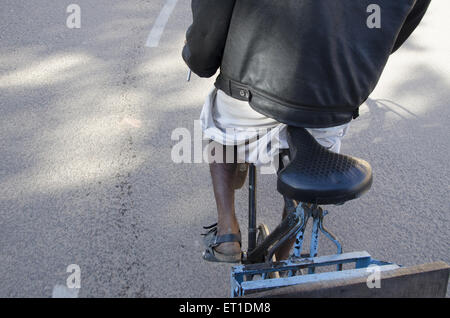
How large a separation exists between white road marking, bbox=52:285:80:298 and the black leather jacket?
1.59 m

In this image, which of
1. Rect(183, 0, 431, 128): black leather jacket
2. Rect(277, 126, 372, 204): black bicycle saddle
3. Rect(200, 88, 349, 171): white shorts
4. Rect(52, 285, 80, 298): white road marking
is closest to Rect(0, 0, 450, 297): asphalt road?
Rect(52, 285, 80, 298): white road marking

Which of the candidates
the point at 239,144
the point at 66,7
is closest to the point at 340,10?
the point at 239,144

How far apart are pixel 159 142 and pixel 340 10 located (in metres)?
2.56

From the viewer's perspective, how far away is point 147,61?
5.10 m

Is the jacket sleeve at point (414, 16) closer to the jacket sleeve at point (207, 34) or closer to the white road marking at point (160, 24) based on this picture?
the jacket sleeve at point (207, 34)

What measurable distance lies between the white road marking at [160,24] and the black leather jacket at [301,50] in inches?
143

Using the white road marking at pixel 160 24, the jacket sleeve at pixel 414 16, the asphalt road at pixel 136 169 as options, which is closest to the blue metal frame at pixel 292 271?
the asphalt road at pixel 136 169

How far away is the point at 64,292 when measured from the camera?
107 inches

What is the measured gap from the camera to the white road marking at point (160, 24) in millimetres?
5473

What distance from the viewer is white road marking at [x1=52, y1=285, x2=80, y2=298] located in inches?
106

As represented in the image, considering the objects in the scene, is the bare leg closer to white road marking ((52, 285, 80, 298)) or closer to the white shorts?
the white shorts

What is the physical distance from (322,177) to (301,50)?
48 centimetres

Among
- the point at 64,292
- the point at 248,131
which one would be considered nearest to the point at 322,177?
the point at 248,131

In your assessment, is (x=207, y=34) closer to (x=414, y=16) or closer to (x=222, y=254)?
(x=414, y=16)
